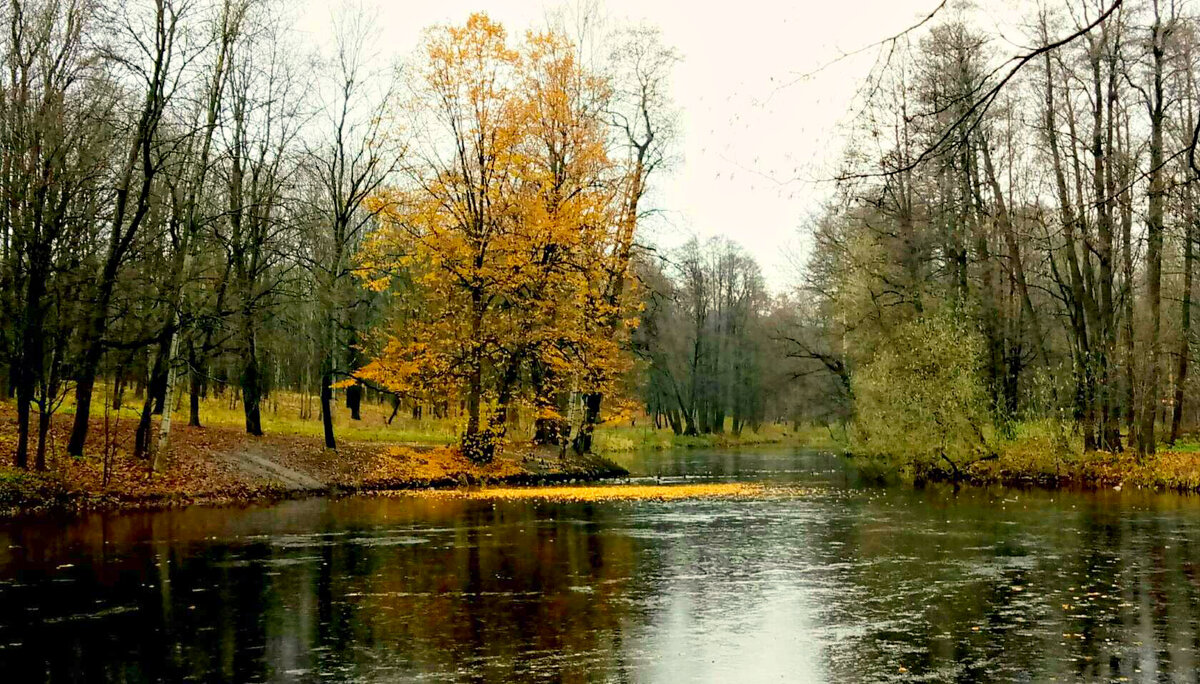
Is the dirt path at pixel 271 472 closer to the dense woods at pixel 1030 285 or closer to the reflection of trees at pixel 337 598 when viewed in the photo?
the reflection of trees at pixel 337 598

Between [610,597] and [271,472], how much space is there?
19.2 meters

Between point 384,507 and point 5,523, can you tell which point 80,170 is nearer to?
point 5,523

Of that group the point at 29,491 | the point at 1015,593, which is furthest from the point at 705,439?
the point at 1015,593

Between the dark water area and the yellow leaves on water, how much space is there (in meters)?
5.21

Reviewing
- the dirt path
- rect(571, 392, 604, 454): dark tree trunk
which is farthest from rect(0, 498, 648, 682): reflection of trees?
rect(571, 392, 604, 454): dark tree trunk

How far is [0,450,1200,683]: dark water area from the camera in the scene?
8578 millimetres

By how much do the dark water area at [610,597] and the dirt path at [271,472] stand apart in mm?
6360

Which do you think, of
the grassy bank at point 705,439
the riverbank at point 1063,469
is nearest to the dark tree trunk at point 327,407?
the grassy bank at point 705,439

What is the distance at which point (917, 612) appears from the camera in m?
10.8

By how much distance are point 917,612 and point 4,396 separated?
1454 inches

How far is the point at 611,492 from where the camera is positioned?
28.9 meters

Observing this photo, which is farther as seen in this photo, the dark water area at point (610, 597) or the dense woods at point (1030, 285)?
the dense woods at point (1030, 285)

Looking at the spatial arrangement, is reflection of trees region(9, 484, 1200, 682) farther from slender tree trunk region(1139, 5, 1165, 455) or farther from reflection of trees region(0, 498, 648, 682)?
slender tree trunk region(1139, 5, 1165, 455)

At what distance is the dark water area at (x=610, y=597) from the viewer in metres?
8.58
